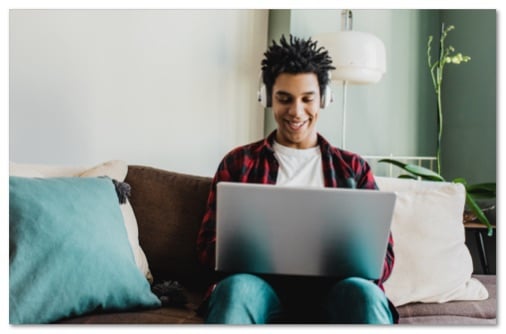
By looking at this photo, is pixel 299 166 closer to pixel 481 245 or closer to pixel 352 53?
pixel 352 53

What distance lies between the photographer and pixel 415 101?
2.39m

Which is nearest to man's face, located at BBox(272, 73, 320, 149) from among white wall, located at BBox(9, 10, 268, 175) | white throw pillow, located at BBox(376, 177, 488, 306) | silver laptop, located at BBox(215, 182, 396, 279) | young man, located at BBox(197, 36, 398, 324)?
young man, located at BBox(197, 36, 398, 324)

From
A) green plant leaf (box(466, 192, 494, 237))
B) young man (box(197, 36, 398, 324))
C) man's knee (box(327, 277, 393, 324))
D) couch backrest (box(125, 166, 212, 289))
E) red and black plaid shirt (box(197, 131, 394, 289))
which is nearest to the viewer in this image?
man's knee (box(327, 277, 393, 324))

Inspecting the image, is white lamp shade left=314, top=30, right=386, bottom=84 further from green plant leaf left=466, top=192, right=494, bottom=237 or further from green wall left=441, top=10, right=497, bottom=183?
green plant leaf left=466, top=192, right=494, bottom=237

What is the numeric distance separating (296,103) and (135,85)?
689 millimetres

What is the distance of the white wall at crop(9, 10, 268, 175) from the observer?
1603mm

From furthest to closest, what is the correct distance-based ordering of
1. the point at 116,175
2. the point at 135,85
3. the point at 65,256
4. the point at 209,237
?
the point at 135,85 → the point at 116,175 → the point at 209,237 → the point at 65,256

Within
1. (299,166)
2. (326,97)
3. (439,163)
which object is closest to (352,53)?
(326,97)

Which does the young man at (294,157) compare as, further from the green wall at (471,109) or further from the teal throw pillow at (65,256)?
the green wall at (471,109)

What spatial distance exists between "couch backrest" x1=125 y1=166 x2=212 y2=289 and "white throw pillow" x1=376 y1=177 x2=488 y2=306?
50cm

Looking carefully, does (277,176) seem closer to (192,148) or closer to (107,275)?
(107,275)

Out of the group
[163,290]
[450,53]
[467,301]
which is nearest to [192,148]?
[163,290]

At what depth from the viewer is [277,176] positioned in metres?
1.41

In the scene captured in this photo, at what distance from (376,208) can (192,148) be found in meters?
1.15
